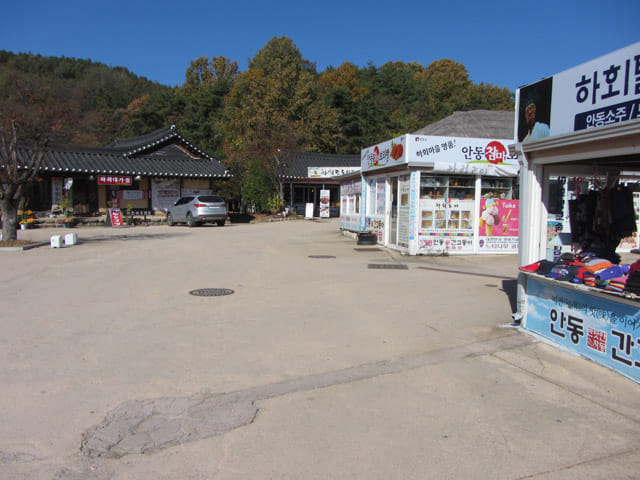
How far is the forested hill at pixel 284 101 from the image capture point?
45.9 metres

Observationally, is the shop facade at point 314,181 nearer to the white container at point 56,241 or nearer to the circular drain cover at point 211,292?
the white container at point 56,241

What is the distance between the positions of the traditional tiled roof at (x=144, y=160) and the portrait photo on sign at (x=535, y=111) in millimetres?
26644

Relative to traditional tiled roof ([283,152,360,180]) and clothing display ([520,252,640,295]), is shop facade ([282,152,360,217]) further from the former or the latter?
clothing display ([520,252,640,295])

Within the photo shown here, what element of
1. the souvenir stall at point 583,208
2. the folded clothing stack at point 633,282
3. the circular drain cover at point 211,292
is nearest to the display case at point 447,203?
the souvenir stall at point 583,208

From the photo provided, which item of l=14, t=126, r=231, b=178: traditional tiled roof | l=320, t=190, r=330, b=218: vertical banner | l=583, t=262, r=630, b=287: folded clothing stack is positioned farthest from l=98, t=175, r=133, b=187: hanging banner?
l=583, t=262, r=630, b=287: folded clothing stack

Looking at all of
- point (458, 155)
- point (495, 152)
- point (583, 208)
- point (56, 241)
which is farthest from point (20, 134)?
point (583, 208)

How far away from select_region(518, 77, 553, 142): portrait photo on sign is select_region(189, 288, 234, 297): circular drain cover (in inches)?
213

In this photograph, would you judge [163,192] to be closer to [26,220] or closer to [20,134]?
[26,220]

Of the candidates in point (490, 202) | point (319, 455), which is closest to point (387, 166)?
point (490, 202)

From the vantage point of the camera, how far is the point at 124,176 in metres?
29.7

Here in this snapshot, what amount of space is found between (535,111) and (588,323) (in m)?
2.71

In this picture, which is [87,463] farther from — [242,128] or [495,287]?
[242,128]

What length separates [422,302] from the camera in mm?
7906

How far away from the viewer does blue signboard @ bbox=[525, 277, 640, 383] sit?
4551 mm
